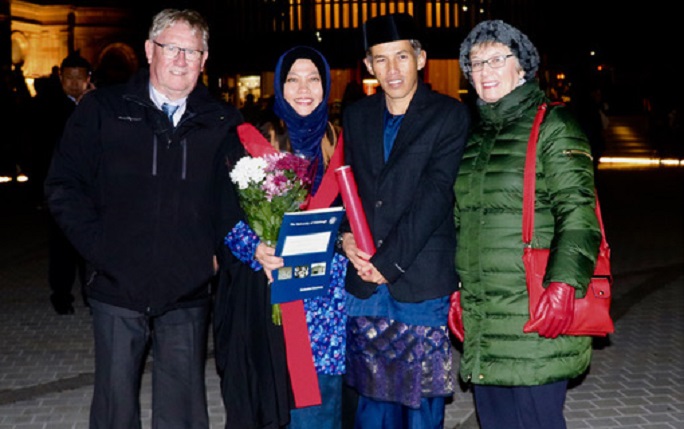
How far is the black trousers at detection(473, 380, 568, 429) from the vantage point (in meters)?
3.43

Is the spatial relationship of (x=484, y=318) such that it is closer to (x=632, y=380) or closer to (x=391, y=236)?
(x=391, y=236)

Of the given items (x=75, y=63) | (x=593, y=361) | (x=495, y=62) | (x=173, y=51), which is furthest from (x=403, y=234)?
(x=75, y=63)

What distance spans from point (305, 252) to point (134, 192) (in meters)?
0.78

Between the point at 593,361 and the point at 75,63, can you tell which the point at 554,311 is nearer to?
the point at 593,361

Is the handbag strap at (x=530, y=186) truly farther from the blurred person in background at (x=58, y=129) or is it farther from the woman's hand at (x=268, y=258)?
the blurred person in background at (x=58, y=129)

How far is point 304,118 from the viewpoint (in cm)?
393

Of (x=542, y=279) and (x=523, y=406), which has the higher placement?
(x=542, y=279)

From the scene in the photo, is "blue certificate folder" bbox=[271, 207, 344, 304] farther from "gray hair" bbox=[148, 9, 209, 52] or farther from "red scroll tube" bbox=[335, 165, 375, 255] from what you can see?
"gray hair" bbox=[148, 9, 209, 52]

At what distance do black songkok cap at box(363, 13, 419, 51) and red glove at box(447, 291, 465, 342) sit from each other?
1157 millimetres

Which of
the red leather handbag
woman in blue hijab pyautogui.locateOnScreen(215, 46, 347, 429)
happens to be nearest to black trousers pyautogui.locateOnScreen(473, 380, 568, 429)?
the red leather handbag

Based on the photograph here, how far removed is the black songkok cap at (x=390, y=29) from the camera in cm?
370

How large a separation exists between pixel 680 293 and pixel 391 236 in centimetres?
659

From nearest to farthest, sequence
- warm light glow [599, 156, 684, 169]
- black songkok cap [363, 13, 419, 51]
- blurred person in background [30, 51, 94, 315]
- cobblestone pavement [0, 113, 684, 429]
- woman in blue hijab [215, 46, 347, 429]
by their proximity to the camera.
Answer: black songkok cap [363, 13, 419, 51]
woman in blue hijab [215, 46, 347, 429]
cobblestone pavement [0, 113, 684, 429]
blurred person in background [30, 51, 94, 315]
warm light glow [599, 156, 684, 169]

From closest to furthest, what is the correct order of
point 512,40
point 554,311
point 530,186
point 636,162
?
point 554,311 → point 530,186 → point 512,40 → point 636,162
